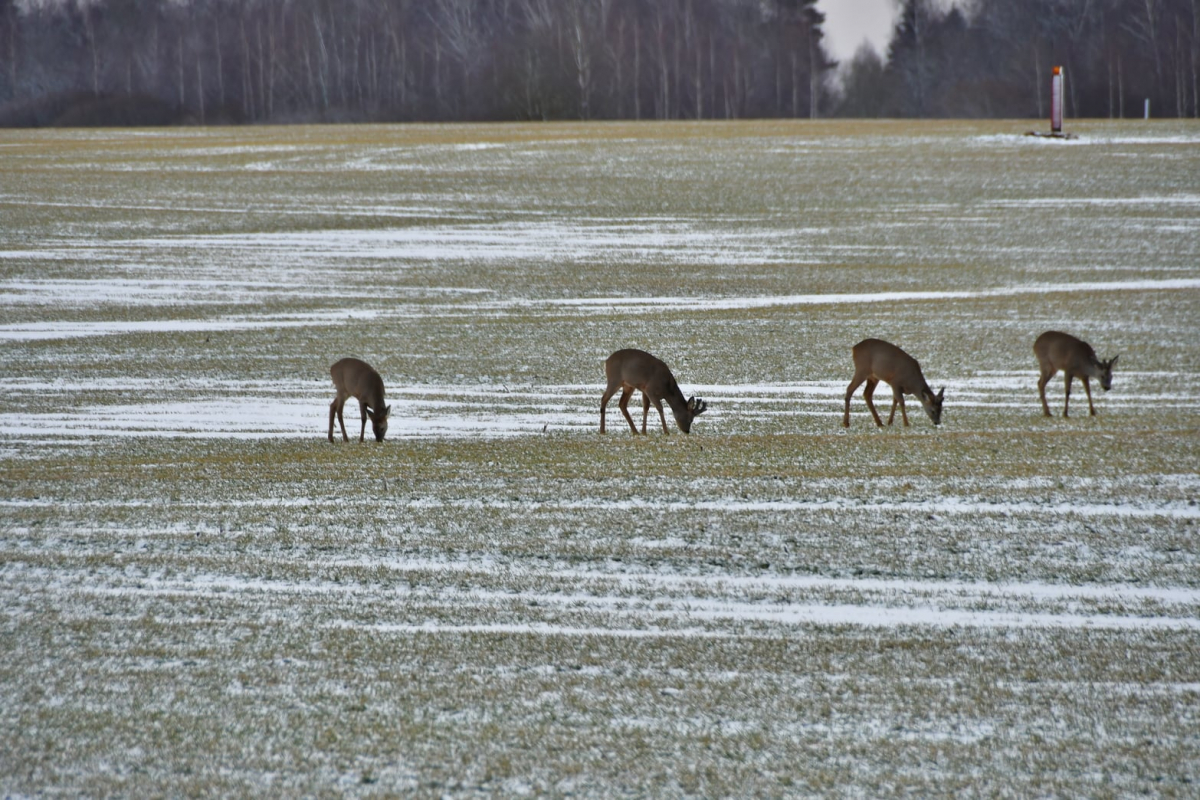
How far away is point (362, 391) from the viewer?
1456cm

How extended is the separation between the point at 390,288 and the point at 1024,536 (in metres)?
21.8

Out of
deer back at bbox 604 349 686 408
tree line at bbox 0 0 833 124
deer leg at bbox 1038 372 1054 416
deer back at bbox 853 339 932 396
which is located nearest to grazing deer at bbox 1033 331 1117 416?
deer leg at bbox 1038 372 1054 416

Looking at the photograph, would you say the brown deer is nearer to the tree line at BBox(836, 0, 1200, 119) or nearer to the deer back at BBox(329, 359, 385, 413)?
the deer back at BBox(329, 359, 385, 413)

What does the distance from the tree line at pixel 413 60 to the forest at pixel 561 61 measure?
0.15 metres

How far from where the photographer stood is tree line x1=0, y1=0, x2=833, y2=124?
79.9 meters

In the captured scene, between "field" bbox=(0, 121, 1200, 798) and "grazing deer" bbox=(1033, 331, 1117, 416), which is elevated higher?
"grazing deer" bbox=(1033, 331, 1117, 416)

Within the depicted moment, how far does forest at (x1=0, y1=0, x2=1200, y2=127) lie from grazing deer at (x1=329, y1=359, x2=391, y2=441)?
2467 inches

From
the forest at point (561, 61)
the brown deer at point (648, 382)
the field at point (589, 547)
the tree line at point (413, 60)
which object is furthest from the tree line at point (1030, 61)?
the brown deer at point (648, 382)

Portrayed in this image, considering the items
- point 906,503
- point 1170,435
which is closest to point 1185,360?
point 1170,435

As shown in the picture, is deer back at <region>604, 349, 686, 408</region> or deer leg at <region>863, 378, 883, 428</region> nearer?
deer back at <region>604, 349, 686, 408</region>

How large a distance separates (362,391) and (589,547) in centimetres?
519

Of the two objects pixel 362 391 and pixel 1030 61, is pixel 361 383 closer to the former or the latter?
pixel 362 391

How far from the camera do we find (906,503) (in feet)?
37.3

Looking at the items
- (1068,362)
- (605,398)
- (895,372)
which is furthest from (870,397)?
(605,398)
